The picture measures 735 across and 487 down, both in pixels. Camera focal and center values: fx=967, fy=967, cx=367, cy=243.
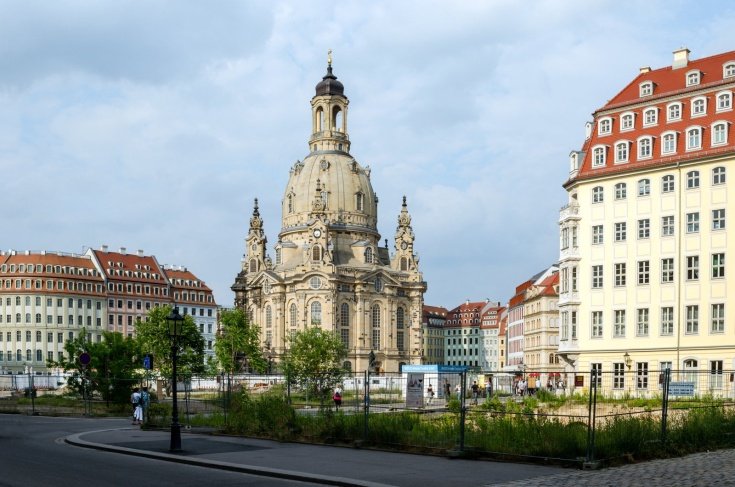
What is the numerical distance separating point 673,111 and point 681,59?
6.29 m

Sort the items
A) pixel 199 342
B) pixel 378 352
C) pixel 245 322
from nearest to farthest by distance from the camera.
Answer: pixel 199 342
pixel 245 322
pixel 378 352

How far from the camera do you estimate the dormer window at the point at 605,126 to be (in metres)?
61.1

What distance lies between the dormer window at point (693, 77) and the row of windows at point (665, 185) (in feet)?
20.0

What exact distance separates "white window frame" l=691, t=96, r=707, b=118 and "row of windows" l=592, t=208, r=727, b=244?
590 centimetres

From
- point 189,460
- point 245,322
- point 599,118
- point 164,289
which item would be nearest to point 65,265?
point 164,289

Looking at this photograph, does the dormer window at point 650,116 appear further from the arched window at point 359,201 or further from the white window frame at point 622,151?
the arched window at point 359,201

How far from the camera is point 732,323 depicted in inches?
2132

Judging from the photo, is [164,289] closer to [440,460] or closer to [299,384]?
[299,384]

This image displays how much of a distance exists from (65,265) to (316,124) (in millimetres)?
45849

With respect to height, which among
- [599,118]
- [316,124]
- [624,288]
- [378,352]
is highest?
[316,124]

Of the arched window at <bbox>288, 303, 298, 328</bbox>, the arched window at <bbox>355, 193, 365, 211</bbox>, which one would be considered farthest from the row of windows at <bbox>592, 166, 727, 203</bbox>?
the arched window at <bbox>355, 193, 365, 211</bbox>

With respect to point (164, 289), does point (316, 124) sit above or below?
above

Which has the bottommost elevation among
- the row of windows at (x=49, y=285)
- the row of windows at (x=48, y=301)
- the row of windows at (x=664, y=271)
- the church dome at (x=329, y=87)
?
the row of windows at (x=48, y=301)

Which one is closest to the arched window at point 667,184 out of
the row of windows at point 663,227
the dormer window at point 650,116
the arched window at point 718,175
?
the row of windows at point 663,227
